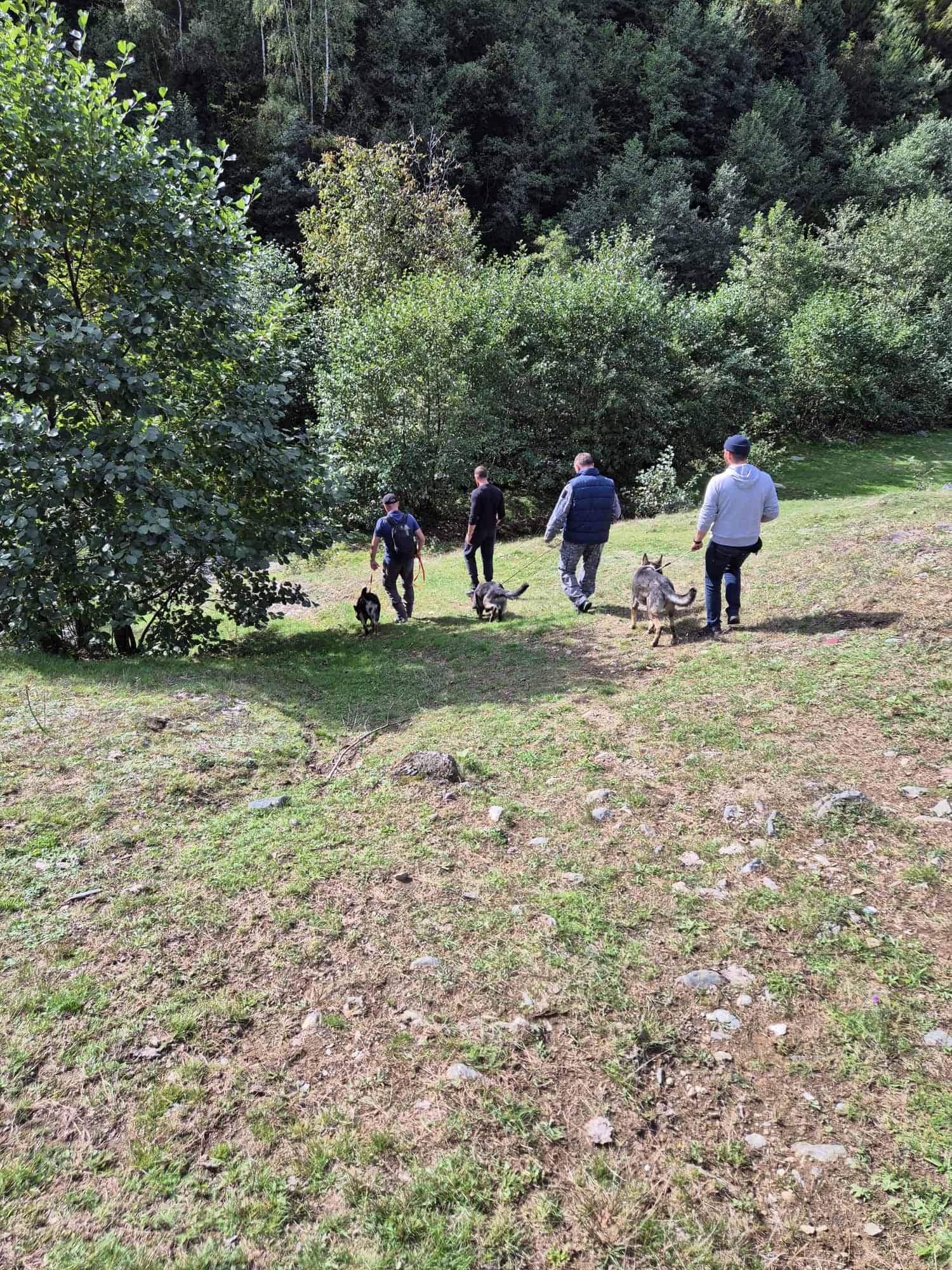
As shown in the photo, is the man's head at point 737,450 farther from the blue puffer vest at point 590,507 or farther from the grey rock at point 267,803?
the grey rock at point 267,803

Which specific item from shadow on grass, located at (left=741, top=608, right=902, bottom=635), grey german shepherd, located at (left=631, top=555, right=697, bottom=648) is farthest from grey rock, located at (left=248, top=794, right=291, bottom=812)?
shadow on grass, located at (left=741, top=608, right=902, bottom=635)

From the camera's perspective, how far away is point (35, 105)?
7492 mm

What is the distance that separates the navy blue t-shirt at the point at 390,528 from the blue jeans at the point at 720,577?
4.20 metres

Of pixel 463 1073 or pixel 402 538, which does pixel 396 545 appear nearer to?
pixel 402 538

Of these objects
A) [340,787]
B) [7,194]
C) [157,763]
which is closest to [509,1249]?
[340,787]

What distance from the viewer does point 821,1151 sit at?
2.54 meters

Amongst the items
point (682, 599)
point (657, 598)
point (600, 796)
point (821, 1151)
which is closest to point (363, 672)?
point (657, 598)

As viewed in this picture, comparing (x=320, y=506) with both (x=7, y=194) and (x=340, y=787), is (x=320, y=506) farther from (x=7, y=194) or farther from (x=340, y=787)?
(x=340, y=787)

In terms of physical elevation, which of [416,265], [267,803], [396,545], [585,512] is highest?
[416,265]

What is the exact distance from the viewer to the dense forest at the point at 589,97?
32.9 m

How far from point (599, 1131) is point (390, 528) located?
320 inches

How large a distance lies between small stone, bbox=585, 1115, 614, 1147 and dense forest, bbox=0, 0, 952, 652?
273 inches

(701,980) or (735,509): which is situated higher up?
(735,509)

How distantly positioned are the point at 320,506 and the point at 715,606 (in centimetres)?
559
